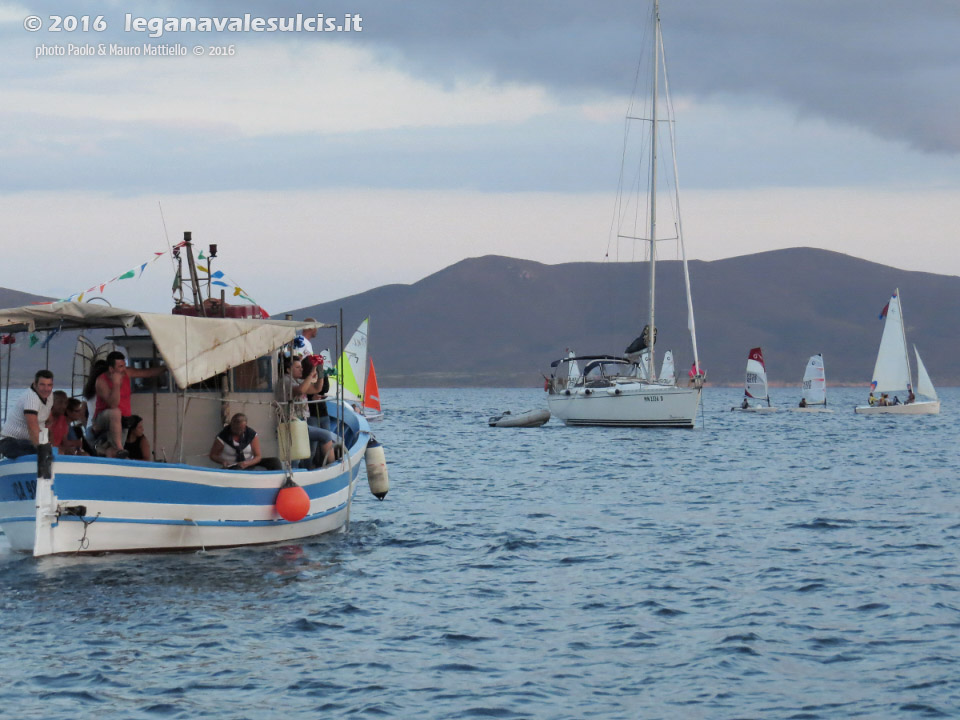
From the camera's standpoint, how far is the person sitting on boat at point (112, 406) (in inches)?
677

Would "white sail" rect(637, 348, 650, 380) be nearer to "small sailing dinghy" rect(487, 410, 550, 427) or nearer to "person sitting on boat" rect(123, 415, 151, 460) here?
"small sailing dinghy" rect(487, 410, 550, 427)

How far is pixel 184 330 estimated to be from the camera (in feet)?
55.8

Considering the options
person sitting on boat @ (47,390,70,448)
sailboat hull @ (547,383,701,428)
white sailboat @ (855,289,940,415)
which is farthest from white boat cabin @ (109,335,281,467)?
white sailboat @ (855,289,940,415)

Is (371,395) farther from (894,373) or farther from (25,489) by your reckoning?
(25,489)

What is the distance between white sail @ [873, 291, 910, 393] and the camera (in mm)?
87625

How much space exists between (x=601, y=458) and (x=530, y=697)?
34738 millimetres

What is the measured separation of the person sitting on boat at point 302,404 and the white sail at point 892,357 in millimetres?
72791

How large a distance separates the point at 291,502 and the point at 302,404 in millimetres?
1792

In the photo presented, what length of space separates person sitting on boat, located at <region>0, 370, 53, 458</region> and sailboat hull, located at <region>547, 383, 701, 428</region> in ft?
151

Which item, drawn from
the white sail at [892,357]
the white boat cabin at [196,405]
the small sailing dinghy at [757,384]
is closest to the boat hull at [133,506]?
the white boat cabin at [196,405]

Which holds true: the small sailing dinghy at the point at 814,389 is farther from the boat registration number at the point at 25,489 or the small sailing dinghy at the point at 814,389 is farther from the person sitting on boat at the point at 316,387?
the boat registration number at the point at 25,489

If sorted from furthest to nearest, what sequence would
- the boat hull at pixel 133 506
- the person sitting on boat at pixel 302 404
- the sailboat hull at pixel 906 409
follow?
the sailboat hull at pixel 906 409 < the person sitting on boat at pixel 302 404 < the boat hull at pixel 133 506

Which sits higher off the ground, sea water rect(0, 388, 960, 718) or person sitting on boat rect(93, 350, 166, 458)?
person sitting on boat rect(93, 350, 166, 458)

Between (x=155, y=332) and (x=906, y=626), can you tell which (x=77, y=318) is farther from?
(x=906, y=626)
